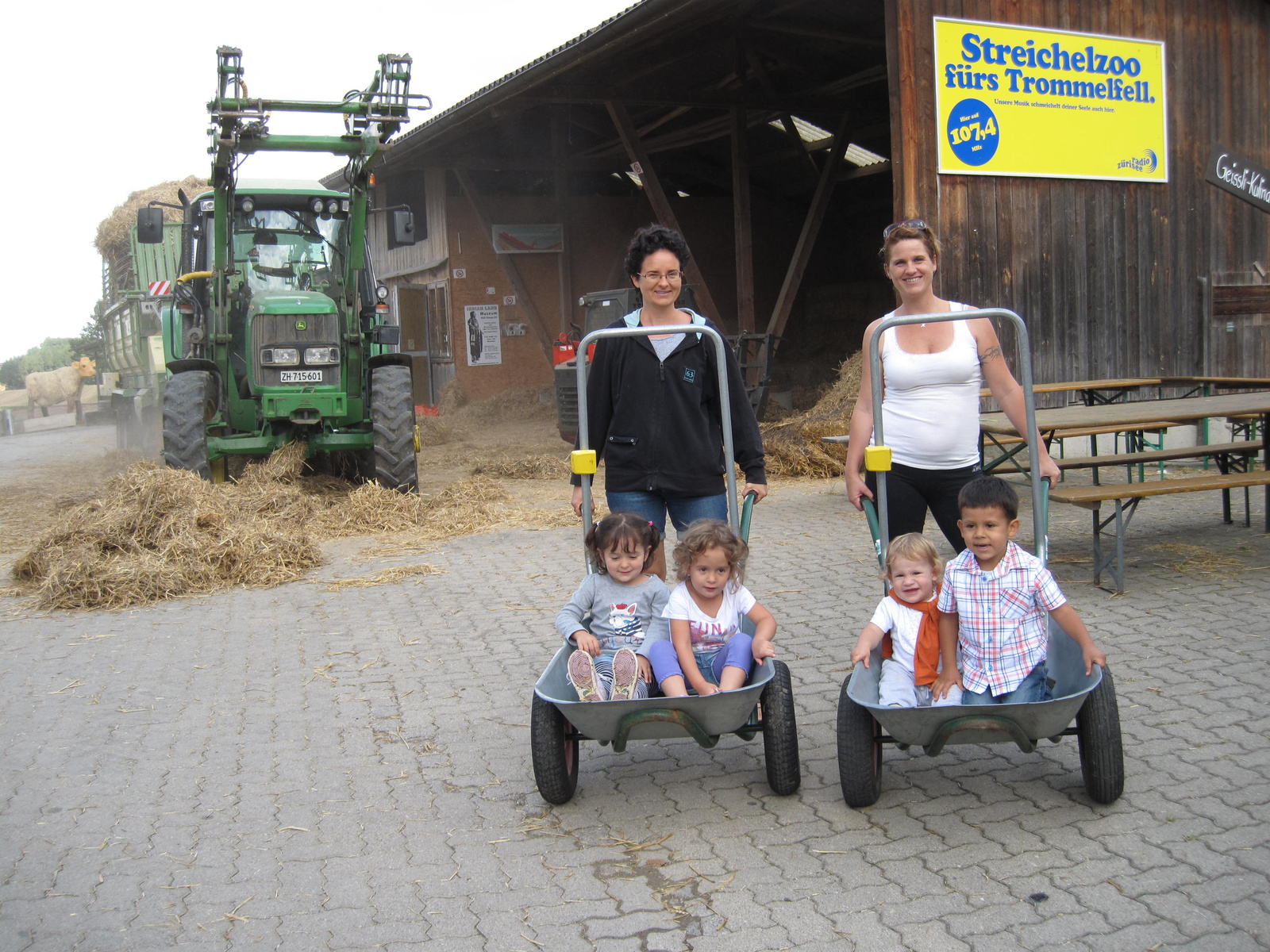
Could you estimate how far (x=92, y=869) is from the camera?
3.30 m

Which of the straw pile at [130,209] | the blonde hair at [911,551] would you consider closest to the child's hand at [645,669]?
the blonde hair at [911,551]

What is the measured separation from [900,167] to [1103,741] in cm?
743

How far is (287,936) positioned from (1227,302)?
1196 centimetres

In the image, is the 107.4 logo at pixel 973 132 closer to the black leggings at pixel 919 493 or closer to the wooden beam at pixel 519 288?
the black leggings at pixel 919 493

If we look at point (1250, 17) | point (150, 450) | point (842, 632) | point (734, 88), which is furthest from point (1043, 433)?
point (150, 450)

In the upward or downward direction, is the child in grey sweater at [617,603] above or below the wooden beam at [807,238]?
below

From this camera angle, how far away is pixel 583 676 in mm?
3424

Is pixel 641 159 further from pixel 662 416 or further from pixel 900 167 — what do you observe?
pixel 662 416

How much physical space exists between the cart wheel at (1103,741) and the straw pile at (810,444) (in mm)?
7961

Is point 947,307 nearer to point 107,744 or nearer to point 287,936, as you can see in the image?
point 287,936

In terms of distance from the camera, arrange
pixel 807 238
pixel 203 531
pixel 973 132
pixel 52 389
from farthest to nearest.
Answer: pixel 52 389
pixel 807 238
pixel 973 132
pixel 203 531

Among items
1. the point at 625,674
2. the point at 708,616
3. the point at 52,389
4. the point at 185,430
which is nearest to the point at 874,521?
the point at 708,616

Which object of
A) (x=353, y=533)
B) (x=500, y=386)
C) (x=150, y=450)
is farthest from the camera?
(x=500, y=386)

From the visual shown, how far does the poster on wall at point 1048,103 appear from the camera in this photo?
9.86m
